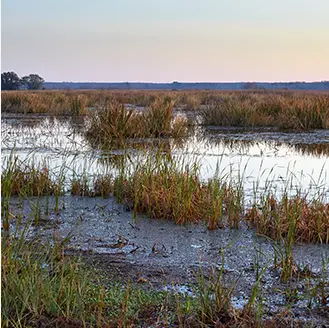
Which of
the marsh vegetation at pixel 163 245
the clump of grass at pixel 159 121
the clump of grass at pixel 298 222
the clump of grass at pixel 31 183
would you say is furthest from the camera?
the clump of grass at pixel 159 121

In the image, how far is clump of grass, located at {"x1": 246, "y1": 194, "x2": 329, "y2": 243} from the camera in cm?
445

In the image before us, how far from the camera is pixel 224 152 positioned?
32.6ft

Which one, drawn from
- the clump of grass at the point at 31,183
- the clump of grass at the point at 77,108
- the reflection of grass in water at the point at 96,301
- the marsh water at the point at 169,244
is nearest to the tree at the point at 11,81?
the clump of grass at the point at 77,108

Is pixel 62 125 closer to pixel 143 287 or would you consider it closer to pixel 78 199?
pixel 78 199

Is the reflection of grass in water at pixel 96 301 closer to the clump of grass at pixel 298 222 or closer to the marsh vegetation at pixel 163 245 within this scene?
the marsh vegetation at pixel 163 245

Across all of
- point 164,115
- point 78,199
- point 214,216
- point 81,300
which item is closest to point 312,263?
point 214,216

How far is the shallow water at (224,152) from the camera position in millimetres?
7238

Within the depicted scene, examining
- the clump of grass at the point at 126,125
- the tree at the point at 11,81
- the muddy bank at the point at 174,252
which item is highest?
the tree at the point at 11,81

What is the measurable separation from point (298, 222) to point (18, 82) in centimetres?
5483

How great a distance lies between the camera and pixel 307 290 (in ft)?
10.5

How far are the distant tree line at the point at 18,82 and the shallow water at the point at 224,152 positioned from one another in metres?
39.1

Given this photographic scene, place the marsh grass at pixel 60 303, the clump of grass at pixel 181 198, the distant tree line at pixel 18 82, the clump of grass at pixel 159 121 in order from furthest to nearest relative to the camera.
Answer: the distant tree line at pixel 18 82, the clump of grass at pixel 159 121, the clump of grass at pixel 181 198, the marsh grass at pixel 60 303

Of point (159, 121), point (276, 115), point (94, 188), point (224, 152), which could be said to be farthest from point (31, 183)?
point (276, 115)

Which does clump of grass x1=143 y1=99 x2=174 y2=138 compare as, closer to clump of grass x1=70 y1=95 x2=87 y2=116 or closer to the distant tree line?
clump of grass x1=70 y1=95 x2=87 y2=116
